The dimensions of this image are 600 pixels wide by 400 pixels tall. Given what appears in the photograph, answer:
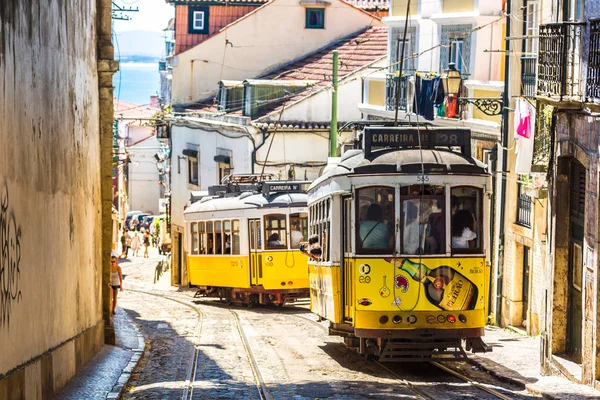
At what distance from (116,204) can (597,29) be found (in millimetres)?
68395

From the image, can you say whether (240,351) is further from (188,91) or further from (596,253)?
(188,91)

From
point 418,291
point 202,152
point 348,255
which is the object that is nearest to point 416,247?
point 418,291

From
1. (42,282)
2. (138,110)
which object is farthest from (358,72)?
(138,110)

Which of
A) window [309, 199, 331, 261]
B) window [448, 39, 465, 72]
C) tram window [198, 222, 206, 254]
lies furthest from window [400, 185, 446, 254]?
tram window [198, 222, 206, 254]

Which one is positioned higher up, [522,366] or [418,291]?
[418,291]

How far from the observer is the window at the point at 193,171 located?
4328 centimetres

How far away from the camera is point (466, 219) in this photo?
15953 millimetres

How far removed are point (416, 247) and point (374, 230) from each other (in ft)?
1.93

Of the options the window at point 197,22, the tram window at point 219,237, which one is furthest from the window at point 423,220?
the window at point 197,22

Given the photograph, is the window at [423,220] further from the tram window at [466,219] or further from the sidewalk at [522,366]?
the sidewalk at [522,366]

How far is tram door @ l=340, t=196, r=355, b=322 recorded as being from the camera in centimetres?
1602

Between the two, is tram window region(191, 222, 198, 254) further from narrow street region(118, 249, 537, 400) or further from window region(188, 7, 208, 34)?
window region(188, 7, 208, 34)

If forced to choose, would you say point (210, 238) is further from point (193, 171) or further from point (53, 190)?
point (53, 190)

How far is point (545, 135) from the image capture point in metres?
19.8
